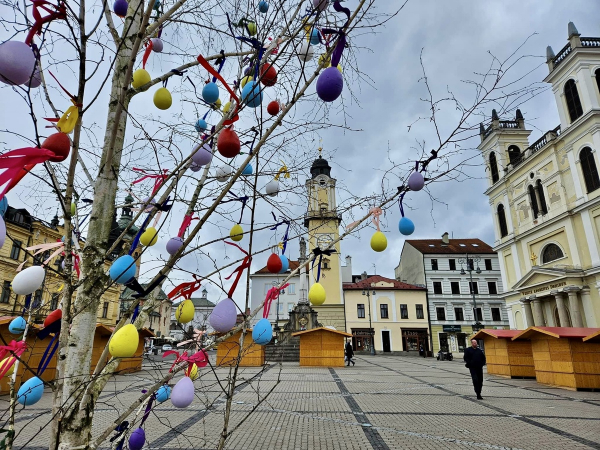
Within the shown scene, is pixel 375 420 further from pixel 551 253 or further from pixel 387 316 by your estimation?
pixel 387 316

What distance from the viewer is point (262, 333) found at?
210 cm

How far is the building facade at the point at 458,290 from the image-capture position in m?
38.0

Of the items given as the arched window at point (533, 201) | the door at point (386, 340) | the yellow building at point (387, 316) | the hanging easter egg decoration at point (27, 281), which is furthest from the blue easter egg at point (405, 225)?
the door at point (386, 340)

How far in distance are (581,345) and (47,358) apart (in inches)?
546

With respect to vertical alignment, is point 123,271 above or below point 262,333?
above

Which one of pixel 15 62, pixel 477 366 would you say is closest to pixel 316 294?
pixel 15 62

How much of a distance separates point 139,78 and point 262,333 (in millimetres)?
1648

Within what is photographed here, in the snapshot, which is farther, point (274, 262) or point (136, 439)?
point (274, 262)

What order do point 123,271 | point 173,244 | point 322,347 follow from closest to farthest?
1. point 123,271
2. point 173,244
3. point 322,347

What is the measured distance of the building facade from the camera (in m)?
38.0

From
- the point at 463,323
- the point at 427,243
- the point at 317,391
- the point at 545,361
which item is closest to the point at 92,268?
the point at 317,391

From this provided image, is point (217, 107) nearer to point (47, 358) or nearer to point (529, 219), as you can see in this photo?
point (47, 358)

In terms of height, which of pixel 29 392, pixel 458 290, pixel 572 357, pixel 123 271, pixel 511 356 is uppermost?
pixel 458 290

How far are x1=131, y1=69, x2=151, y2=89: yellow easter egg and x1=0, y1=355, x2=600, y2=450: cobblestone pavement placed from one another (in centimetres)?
237
